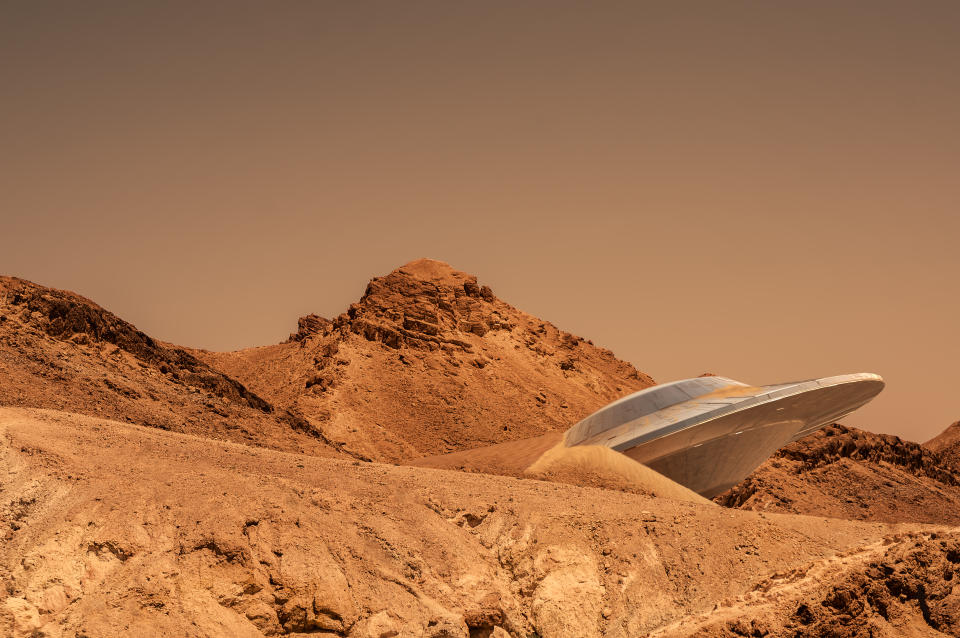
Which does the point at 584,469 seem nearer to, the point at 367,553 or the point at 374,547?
the point at 374,547

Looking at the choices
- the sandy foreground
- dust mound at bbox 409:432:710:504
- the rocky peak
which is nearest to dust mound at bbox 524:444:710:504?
dust mound at bbox 409:432:710:504

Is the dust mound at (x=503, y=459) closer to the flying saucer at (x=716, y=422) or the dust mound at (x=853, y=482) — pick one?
the flying saucer at (x=716, y=422)

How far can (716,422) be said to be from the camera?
1011 inches

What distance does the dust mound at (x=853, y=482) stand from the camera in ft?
124

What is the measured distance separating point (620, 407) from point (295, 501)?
16.8m

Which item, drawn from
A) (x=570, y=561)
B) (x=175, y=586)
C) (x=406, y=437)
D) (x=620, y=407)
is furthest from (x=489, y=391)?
(x=175, y=586)

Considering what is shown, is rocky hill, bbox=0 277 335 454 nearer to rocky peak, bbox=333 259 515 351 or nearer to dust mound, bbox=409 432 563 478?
dust mound, bbox=409 432 563 478

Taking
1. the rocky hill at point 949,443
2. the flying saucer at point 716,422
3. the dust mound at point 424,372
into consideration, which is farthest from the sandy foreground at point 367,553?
the rocky hill at point 949,443

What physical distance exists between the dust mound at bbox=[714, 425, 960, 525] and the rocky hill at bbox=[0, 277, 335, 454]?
18335 mm

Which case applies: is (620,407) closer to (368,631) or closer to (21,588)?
(368,631)

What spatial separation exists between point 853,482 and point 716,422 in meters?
17.9

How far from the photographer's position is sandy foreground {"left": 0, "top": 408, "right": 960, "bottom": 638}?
11.1 metres

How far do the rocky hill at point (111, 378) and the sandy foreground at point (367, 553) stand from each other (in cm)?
738

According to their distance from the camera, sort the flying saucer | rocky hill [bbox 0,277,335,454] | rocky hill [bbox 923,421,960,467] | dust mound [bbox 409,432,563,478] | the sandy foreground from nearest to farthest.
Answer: the sandy foreground
rocky hill [bbox 0,277,335,454]
the flying saucer
dust mound [bbox 409,432,563,478]
rocky hill [bbox 923,421,960,467]
